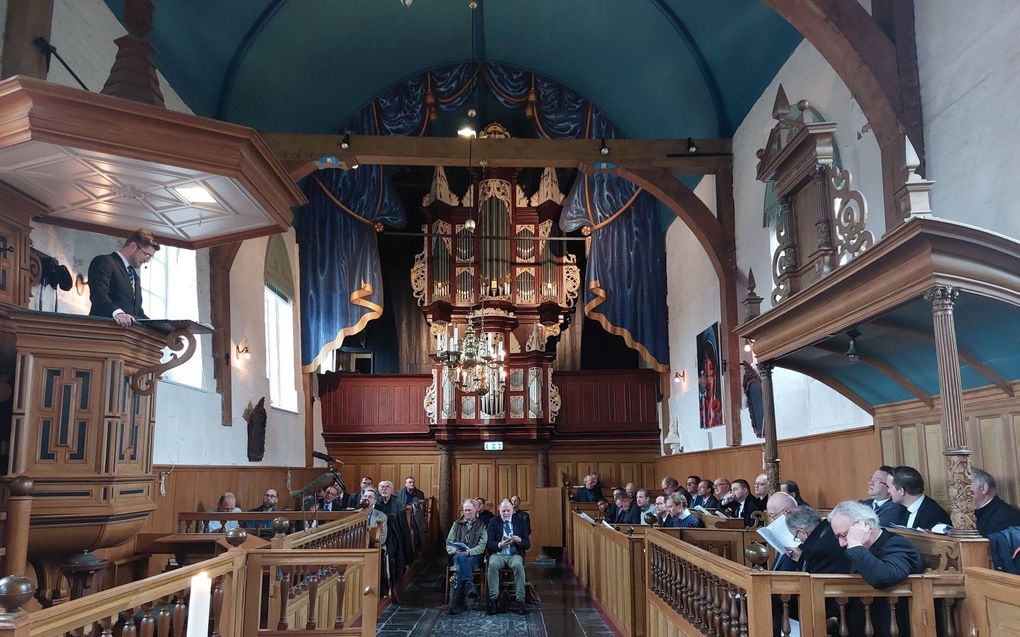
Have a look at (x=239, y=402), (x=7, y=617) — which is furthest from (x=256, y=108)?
(x=7, y=617)

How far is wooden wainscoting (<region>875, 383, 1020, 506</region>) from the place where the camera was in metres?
4.90

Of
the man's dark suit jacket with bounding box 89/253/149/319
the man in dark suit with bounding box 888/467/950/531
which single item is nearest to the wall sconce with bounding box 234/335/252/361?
the man's dark suit jacket with bounding box 89/253/149/319

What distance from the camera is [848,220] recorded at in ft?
17.4

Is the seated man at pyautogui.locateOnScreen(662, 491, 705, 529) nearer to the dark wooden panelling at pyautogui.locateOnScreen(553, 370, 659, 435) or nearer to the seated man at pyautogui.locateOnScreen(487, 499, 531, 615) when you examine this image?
the seated man at pyautogui.locateOnScreen(487, 499, 531, 615)

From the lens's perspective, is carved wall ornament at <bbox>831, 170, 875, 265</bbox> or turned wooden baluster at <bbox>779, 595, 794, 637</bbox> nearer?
turned wooden baluster at <bbox>779, 595, 794, 637</bbox>

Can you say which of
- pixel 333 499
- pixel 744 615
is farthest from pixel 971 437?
pixel 333 499

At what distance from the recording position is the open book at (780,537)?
14.0ft

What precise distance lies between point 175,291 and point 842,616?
26.7 ft

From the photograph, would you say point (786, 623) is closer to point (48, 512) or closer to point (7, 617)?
point (7, 617)

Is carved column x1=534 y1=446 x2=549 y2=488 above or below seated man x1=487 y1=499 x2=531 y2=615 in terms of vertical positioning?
above

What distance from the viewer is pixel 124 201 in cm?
548

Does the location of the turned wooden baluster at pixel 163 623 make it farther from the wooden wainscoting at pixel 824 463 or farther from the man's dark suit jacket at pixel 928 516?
the wooden wainscoting at pixel 824 463

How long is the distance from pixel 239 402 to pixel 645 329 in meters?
6.94

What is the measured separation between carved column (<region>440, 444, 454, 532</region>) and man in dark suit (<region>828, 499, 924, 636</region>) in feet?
38.8
